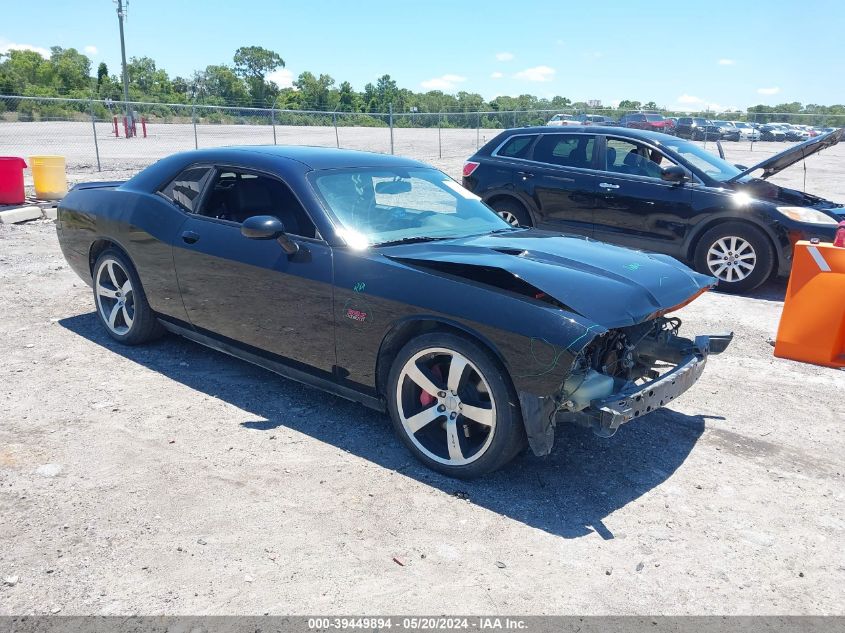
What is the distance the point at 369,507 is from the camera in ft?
11.4

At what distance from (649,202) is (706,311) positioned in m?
1.72

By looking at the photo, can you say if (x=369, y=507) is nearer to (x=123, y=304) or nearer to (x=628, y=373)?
(x=628, y=373)

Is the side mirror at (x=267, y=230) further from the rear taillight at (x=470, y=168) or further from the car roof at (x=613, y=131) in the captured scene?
the rear taillight at (x=470, y=168)

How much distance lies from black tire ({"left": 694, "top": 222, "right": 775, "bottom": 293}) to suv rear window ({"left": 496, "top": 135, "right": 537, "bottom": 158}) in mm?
2595

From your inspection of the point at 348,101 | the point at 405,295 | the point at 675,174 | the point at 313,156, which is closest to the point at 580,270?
the point at 405,295

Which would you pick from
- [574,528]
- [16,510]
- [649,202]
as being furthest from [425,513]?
[649,202]

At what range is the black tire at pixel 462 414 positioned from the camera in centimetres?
349

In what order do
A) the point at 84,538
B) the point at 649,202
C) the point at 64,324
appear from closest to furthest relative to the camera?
the point at 84,538 < the point at 64,324 < the point at 649,202

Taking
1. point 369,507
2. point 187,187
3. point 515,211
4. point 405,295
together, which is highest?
point 187,187

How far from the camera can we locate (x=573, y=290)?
11.6 feet

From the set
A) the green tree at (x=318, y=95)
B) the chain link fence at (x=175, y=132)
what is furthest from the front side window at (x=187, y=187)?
the green tree at (x=318, y=95)

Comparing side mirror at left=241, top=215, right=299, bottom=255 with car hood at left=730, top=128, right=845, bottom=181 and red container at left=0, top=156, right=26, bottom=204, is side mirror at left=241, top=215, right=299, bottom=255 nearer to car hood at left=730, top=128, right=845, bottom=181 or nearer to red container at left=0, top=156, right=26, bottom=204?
car hood at left=730, top=128, right=845, bottom=181

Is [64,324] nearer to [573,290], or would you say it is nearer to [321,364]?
[321,364]

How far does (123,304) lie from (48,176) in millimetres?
8236
